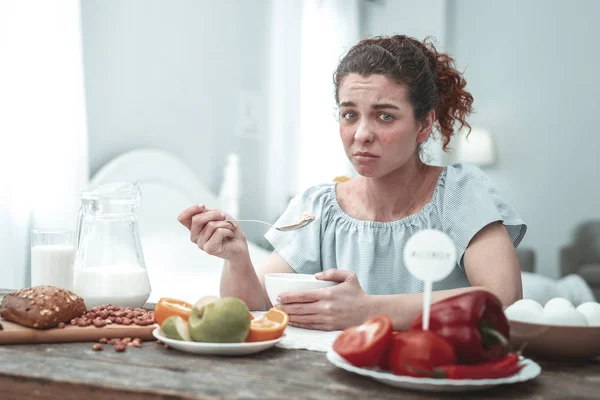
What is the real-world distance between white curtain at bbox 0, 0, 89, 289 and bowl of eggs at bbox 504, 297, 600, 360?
5.29ft

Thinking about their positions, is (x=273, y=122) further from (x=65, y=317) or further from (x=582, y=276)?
(x=65, y=317)

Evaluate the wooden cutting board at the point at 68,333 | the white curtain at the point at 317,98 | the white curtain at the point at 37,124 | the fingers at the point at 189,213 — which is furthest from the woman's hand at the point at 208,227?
the white curtain at the point at 317,98

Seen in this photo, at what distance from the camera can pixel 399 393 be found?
731 mm

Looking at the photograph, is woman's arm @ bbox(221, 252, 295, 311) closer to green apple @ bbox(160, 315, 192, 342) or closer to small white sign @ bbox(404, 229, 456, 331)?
green apple @ bbox(160, 315, 192, 342)

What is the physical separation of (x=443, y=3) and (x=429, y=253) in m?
3.90

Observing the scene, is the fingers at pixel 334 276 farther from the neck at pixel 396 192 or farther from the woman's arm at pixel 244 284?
the neck at pixel 396 192

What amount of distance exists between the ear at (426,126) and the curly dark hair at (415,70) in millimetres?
18

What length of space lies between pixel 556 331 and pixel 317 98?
3099 mm

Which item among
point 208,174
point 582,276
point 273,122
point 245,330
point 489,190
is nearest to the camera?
point 245,330

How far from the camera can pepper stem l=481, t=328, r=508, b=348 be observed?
0.75 meters

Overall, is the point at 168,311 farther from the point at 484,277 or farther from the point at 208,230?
the point at 484,277

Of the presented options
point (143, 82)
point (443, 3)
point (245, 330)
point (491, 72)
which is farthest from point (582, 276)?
point (245, 330)

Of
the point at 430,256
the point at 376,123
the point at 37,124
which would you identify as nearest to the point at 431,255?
the point at 430,256

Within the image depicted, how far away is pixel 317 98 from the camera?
12.7 ft
